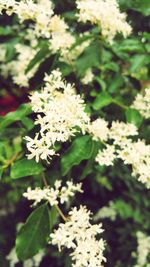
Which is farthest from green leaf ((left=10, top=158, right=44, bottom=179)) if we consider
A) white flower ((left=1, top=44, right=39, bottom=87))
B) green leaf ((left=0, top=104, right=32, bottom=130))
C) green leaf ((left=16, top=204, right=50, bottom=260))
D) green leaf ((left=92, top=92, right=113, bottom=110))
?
white flower ((left=1, top=44, right=39, bottom=87))

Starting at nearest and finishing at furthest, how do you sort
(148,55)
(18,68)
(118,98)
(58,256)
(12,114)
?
(12,114)
(148,55)
(118,98)
(18,68)
(58,256)

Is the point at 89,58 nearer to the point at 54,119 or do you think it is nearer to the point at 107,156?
the point at 107,156

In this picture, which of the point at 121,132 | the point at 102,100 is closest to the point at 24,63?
the point at 102,100

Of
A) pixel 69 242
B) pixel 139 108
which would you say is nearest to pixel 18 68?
pixel 139 108

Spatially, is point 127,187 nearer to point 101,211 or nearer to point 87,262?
point 101,211

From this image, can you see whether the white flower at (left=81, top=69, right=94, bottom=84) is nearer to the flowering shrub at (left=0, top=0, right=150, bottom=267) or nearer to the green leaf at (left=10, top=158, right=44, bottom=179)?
the flowering shrub at (left=0, top=0, right=150, bottom=267)
